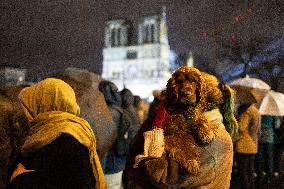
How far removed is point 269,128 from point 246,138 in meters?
1.71

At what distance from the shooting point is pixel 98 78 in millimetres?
5809

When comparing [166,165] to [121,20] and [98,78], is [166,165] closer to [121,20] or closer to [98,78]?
[98,78]

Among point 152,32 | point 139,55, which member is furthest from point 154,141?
point 152,32

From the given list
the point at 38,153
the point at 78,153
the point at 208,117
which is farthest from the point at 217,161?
the point at 38,153

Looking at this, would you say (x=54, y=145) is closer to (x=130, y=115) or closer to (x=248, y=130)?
(x=130, y=115)

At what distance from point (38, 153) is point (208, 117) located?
1160mm

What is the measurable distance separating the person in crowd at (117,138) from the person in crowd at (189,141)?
269 cm

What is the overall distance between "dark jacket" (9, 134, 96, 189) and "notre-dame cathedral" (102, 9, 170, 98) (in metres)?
90.6

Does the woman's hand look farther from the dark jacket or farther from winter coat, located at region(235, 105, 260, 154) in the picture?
winter coat, located at region(235, 105, 260, 154)

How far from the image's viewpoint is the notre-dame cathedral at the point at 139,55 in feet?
311

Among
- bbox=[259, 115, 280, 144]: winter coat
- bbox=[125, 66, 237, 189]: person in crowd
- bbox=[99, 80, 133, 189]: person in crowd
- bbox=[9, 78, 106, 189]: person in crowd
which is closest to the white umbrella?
bbox=[259, 115, 280, 144]: winter coat

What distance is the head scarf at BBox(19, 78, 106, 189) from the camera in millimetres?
2600

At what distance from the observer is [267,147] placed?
29.2 ft

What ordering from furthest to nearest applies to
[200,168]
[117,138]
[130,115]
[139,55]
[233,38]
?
[139,55] → [233,38] → [130,115] → [117,138] → [200,168]
